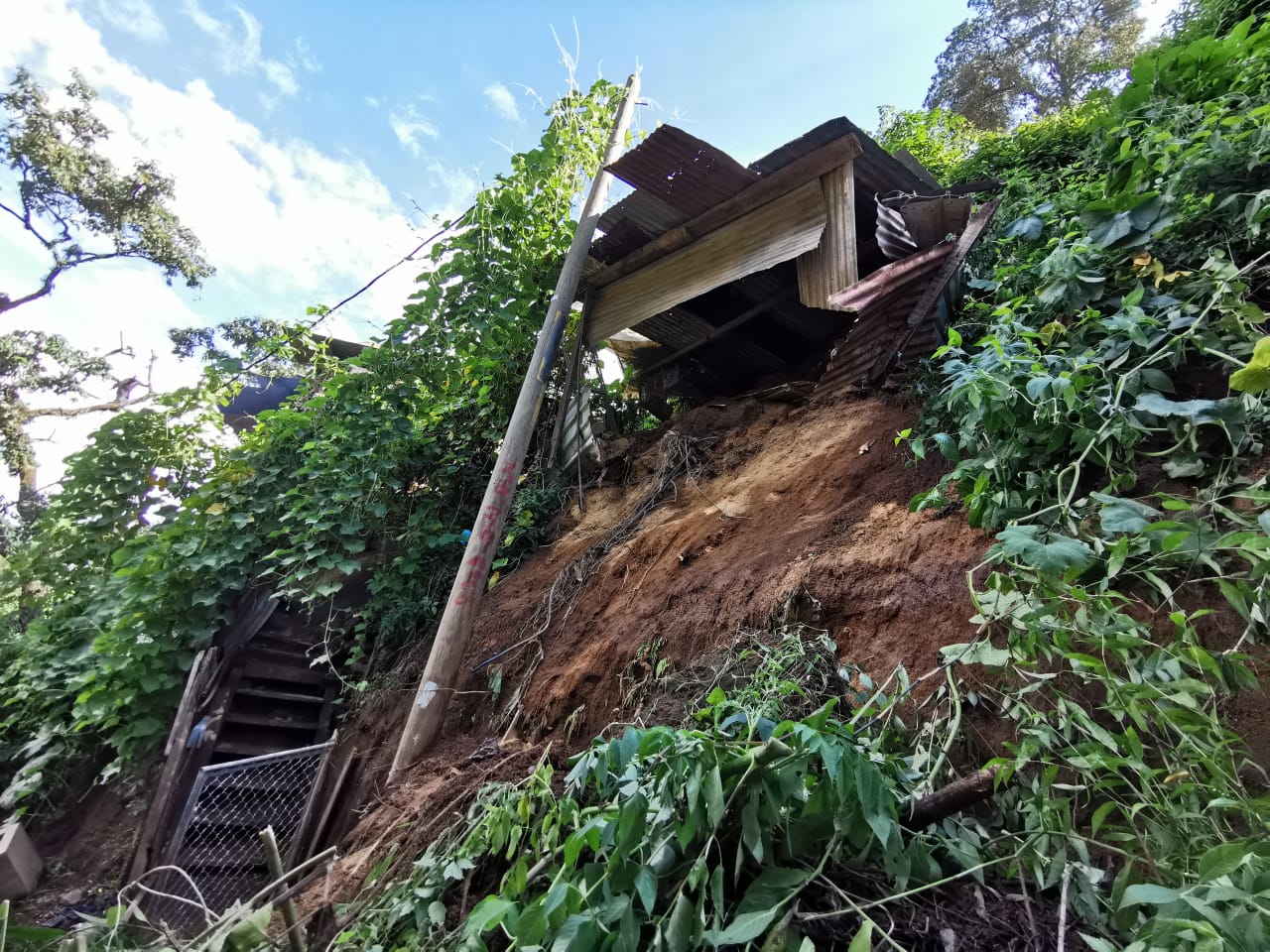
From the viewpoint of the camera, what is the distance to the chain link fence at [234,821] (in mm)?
4121

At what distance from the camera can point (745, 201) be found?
14.3 ft

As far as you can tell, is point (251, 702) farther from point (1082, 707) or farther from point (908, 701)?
point (1082, 707)

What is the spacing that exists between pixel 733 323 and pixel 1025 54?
15.7 metres

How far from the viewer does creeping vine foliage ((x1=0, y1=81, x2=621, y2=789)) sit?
4.74m

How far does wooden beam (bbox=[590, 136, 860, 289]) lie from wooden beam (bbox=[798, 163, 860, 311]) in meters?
0.10

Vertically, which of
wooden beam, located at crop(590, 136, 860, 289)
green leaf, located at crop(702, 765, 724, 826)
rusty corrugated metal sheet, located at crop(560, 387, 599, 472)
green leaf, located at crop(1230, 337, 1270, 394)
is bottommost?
green leaf, located at crop(702, 765, 724, 826)

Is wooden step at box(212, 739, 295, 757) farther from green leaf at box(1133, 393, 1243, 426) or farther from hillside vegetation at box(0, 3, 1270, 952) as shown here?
green leaf at box(1133, 393, 1243, 426)

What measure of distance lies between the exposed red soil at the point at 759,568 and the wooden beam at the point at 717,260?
3.17ft

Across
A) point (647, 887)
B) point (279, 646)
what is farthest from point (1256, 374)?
point (279, 646)

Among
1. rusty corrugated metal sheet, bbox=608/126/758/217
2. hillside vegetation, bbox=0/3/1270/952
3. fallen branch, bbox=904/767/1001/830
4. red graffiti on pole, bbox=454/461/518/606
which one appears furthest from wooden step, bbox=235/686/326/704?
fallen branch, bbox=904/767/1001/830

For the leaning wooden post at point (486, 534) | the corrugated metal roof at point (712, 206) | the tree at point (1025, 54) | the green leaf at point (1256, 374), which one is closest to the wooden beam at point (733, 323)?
the corrugated metal roof at point (712, 206)

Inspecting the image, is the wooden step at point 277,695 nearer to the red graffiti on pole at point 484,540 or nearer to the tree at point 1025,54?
the red graffiti on pole at point 484,540

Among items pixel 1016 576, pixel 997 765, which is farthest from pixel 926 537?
pixel 997 765

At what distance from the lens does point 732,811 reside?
53.3 inches
